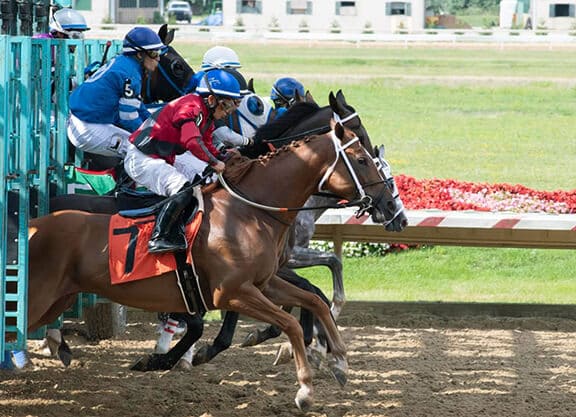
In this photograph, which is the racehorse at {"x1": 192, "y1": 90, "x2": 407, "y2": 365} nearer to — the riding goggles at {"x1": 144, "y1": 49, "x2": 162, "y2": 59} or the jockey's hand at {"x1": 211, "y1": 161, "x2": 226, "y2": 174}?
the jockey's hand at {"x1": 211, "y1": 161, "x2": 226, "y2": 174}

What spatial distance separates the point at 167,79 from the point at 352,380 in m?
2.51

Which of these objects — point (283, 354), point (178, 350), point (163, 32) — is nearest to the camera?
point (178, 350)

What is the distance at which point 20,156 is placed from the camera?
21.6 ft

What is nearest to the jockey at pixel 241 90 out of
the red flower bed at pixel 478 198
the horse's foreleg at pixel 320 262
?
the horse's foreleg at pixel 320 262

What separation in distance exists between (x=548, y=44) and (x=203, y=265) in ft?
128

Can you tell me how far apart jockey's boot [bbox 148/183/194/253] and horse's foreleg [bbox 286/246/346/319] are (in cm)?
208

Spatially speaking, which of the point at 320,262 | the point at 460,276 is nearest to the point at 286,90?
the point at 320,262

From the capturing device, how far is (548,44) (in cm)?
4409

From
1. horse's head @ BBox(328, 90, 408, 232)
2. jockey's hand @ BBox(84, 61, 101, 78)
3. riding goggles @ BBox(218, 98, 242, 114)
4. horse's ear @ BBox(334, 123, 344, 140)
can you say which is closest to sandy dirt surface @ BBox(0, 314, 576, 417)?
horse's head @ BBox(328, 90, 408, 232)

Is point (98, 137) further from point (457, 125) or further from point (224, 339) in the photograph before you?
point (457, 125)

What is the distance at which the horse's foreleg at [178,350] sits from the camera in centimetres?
795

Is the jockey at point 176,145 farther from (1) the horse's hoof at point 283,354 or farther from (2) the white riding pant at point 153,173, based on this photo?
(1) the horse's hoof at point 283,354

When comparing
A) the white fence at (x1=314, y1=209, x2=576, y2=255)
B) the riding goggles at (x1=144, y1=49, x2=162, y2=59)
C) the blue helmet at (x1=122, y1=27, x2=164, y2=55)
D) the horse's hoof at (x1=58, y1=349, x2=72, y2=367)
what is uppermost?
the blue helmet at (x1=122, y1=27, x2=164, y2=55)

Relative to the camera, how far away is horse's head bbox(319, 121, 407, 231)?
6926mm
